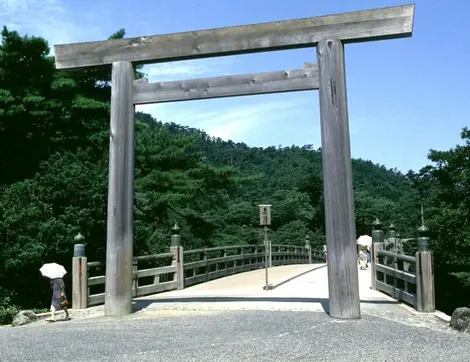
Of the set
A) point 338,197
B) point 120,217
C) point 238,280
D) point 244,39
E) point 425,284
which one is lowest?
point 238,280

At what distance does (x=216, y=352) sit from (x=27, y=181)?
11.6 metres

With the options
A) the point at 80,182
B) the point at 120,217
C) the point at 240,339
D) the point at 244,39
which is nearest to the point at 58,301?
the point at 120,217

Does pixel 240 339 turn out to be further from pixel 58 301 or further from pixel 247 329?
pixel 58 301

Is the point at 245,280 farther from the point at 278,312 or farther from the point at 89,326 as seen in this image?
the point at 89,326

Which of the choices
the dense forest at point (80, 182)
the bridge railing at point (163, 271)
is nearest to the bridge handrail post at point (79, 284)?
the bridge railing at point (163, 271)

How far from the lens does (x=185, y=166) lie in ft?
77.6

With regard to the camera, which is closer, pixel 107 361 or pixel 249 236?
pixel 107 361

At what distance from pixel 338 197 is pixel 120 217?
3076mm

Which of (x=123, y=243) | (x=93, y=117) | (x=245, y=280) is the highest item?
(x=93, y=117)

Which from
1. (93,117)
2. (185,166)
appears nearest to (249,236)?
(185,166)

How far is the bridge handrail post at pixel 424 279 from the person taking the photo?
7.72 m

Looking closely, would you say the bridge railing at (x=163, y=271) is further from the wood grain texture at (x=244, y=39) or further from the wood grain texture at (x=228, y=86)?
the wood grain texture at (x=244, y=39)

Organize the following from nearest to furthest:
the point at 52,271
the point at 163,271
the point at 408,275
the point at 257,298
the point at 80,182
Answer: the point at 52,271 < the point at 408,275 < the point at 257,298 < the point at 163,271 < the point at 80,182

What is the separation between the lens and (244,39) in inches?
298
